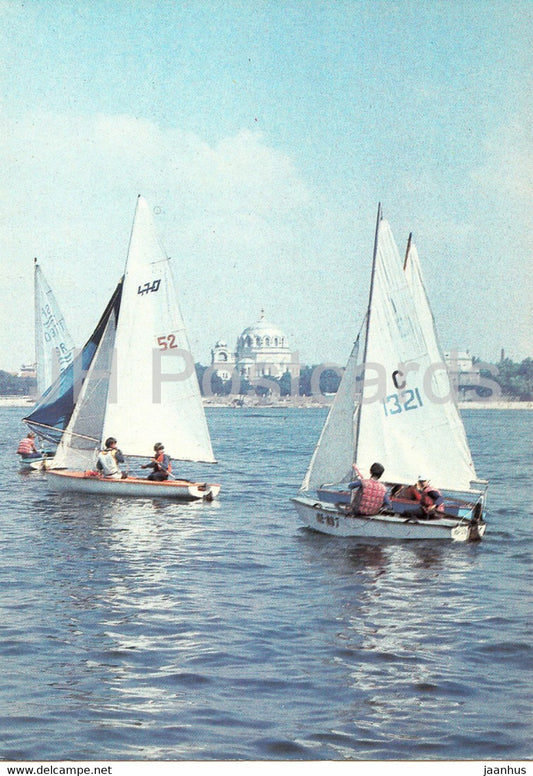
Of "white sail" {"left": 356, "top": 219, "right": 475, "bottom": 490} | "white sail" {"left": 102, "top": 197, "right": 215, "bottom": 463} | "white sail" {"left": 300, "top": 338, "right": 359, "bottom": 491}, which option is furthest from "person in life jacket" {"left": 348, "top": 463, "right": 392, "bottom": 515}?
"white sail" {"left": 102, "top": 197, "right": 215, "bottom": 463}

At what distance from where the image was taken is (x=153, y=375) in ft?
103

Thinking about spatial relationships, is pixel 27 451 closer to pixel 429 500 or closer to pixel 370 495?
pixel 370 495

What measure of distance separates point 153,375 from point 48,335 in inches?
685

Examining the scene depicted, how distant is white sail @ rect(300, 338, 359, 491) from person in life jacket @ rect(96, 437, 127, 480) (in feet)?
24.3

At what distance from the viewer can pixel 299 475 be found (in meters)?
46.6

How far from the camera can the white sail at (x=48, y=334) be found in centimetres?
4697

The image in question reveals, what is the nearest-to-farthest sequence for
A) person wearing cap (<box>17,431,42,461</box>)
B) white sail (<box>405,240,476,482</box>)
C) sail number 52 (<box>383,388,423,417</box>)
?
sail number 52 (<box>383,388,423,417</box>) → white sail (<box>405,240,476,482</box>) → person wearing cap (<box>17,431,42,461</box>)

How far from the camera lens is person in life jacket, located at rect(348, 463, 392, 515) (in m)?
22.1

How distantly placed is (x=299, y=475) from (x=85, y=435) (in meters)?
15.7

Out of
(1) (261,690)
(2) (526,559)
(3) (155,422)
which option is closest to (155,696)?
(1) (261,690)

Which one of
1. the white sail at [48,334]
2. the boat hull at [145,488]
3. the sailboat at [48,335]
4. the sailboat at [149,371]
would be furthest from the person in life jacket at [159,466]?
the white sail at [48,334]

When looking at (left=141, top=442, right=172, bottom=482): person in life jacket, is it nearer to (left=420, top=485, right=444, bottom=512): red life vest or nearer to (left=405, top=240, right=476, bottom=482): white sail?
(left=405, top=240, right=476, bottom=482): white sail

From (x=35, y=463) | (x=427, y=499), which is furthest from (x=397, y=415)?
(x=35, y=463)

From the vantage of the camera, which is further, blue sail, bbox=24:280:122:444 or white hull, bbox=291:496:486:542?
blue sail, bbox=24:280:122:444
